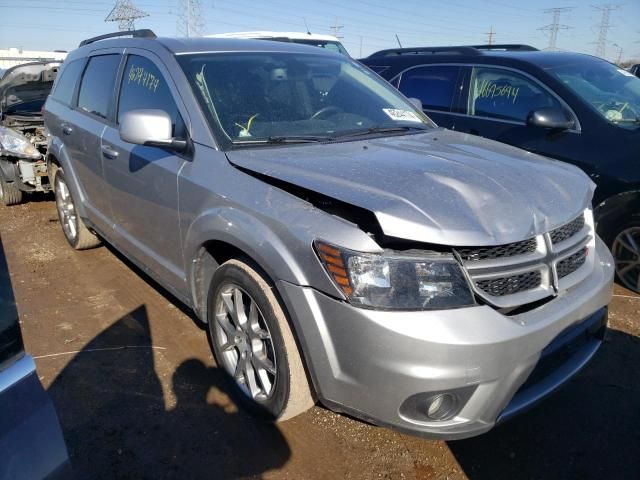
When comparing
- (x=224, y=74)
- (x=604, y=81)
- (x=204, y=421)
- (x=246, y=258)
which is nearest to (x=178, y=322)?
(x=204, y=421)

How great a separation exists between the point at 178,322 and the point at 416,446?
1857 mm

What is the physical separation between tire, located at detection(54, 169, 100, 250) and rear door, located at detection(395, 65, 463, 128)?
3.48m

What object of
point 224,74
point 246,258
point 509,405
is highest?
point 224,74

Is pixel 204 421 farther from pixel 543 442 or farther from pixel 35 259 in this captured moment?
pixel 35 259

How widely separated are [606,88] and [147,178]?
A: 3918 millimetres

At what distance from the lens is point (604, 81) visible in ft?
14.9

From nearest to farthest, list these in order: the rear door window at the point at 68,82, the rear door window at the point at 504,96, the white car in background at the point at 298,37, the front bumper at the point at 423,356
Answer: the front bumper at the point at 423,356 < the rear door window at the point at 504,96 < the rear door window at the point at 68,82 < the white car in background at the point at 298,37

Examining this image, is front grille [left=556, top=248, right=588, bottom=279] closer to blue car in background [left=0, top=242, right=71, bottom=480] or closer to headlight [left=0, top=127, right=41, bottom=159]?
blue car in background [left=0, top=242, right=71, bottom=480]

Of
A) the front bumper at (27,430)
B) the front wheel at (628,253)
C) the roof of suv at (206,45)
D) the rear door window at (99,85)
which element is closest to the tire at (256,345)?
the front bumper at (27,430)

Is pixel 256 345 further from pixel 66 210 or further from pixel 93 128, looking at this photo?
pixel 66 210

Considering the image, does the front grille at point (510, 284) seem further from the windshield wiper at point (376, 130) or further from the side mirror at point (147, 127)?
the side mirror at point (147, 127)

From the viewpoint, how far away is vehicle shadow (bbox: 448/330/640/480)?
228 centimetres

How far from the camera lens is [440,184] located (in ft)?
6.91

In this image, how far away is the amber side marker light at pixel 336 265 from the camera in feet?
6.19
